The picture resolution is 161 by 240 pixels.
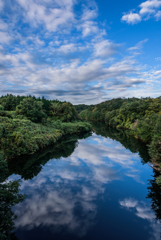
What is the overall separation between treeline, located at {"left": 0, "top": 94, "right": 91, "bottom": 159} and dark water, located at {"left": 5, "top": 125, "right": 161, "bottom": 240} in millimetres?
2661

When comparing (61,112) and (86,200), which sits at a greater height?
(61,112)

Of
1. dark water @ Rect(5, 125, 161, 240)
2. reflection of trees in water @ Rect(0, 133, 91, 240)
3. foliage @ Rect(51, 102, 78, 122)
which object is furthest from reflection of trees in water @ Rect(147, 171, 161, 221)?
foliage @ Rect(51, 102, 78, 122)

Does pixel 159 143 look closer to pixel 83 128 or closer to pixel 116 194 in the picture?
pixel 116 194

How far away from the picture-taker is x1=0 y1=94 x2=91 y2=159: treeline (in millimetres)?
23984

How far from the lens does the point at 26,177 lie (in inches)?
790

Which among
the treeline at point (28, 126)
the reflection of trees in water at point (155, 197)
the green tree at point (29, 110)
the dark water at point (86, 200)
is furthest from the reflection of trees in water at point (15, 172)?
the reflection of trees in water at point (155, 197)

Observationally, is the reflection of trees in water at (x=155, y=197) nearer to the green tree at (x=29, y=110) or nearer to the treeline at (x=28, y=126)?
the treeline at (x=28, y=126)

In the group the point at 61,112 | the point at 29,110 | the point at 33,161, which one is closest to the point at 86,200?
the point at 33,161

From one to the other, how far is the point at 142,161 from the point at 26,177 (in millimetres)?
21863

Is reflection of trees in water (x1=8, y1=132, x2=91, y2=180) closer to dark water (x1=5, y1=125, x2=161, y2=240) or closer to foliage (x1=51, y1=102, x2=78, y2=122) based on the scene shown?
dark water (x1=5, y1=125, x2=161, y2=240)

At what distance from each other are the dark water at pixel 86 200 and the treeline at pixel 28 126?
2.66 metres

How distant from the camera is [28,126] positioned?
3209 centimetres

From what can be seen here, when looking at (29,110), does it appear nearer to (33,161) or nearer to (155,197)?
(33,161)

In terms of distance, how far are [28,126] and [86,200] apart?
22.6 meters
